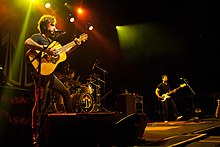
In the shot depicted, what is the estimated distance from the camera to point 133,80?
1428cm

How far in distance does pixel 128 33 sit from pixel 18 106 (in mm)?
12349

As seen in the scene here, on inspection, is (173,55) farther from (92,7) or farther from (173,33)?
(92,7)

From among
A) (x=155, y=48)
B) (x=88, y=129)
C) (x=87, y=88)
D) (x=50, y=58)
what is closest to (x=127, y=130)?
(x=88, y=129)

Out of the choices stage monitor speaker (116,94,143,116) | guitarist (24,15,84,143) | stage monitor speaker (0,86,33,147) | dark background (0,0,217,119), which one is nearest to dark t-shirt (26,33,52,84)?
guitarist (24,15,84,143)

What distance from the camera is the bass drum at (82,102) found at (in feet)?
29.9

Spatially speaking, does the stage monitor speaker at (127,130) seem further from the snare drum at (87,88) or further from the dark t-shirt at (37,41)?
the snare drum at (87,88)

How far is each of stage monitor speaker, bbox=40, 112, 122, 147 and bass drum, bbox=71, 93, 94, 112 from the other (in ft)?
18.5

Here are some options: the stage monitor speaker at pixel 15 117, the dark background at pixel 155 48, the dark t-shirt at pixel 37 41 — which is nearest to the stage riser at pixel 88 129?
the stage monitor speaker at pixel 15 117

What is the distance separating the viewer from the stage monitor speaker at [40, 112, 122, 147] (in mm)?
2834

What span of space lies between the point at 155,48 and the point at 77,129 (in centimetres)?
1245

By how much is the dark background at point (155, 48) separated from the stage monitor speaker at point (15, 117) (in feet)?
30.8

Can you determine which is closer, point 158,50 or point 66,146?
point 66,146

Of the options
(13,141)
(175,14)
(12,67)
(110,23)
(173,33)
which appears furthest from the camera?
(173,33)

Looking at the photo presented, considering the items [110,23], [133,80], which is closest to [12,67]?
[110,23]
